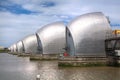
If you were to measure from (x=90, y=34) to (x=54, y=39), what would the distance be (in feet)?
48.8

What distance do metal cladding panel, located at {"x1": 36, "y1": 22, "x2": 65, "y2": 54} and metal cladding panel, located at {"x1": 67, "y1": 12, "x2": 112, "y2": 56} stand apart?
42.0 ft

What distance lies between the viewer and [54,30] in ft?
155

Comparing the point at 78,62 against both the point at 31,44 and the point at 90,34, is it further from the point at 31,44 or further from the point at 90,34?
the point at 31,44

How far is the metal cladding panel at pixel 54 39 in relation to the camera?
154ft

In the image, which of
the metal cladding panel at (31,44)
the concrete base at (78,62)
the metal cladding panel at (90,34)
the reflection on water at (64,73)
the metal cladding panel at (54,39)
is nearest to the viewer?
the reflection on water at (64,73)

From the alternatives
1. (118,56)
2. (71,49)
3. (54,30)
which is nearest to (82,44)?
(71,49)

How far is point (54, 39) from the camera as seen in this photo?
47.2 meters

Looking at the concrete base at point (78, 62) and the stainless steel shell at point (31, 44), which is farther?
the stainless steel shell at point (31, 44)

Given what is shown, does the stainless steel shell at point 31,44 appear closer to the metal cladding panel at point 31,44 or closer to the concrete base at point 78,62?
the metal cladding panel at point 31,44

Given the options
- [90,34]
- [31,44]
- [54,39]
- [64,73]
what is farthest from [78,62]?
[31,44]

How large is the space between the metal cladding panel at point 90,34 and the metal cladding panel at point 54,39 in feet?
42.0

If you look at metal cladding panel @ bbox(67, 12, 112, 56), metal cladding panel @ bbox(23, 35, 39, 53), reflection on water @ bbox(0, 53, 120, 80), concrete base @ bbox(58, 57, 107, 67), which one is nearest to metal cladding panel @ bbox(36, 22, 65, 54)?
metal cladding panel @ bbox(67, 12, 112, 56)

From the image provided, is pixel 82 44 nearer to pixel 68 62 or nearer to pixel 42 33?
pixel 68 62

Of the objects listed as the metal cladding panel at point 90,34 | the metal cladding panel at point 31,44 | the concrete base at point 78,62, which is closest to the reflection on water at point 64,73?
the concrete base at point 78,62
